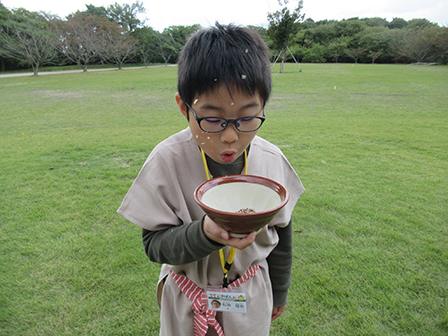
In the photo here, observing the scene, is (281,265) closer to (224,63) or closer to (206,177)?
(206,177)

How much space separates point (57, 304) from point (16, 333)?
1.03 feet

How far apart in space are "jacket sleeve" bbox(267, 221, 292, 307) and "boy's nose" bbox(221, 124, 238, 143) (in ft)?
2.01

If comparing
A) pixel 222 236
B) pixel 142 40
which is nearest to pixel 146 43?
pixel 142 40

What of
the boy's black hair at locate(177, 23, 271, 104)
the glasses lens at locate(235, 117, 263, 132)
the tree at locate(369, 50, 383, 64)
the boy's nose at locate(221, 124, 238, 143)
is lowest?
the tree at locate(369, 50, 383, 64)

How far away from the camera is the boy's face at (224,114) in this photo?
3.54ft

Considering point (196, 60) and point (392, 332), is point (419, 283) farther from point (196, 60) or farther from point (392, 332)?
point (196, 60)

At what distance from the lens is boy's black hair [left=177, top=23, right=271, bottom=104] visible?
3.58 feet

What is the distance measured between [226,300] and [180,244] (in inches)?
16.5

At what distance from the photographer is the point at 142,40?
44.7 metres

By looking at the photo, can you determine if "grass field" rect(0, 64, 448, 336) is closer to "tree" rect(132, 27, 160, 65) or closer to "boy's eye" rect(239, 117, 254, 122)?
"boy's eye" rect(239, 117, 254, 122)

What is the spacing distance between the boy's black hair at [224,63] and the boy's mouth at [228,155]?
9.6 inches

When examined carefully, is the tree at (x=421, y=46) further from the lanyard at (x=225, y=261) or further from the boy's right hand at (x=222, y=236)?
the boy's right hand at (x=222, y=236)

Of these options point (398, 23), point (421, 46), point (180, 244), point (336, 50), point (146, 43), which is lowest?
point (336, 50)

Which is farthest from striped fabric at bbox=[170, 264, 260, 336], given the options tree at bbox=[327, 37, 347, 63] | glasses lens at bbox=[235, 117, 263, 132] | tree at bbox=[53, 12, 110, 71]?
tree at bbox=[327, 37, 347, 63]
